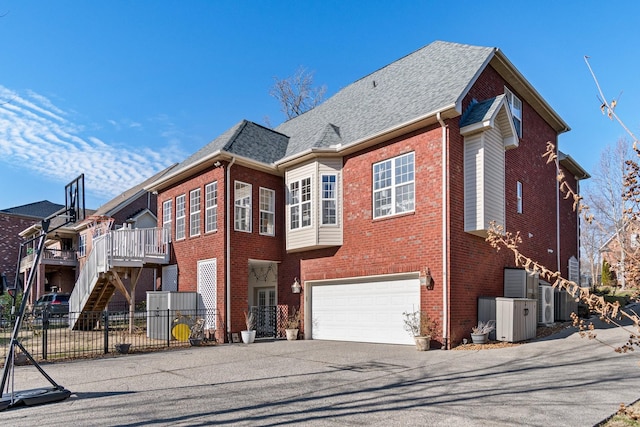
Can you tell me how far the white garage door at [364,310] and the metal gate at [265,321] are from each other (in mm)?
1687

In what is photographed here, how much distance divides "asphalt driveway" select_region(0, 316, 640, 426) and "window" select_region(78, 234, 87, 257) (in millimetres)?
23785

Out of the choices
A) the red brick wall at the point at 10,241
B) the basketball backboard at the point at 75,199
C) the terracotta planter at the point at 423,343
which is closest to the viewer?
the basketball backboard at the point at 75,199

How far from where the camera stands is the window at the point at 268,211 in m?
16.9

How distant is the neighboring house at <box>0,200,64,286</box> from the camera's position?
3859 cm

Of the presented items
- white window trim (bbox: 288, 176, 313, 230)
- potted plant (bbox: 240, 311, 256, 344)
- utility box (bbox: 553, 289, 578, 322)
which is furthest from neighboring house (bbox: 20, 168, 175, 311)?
utility box (bbox: 553, 289, 578, 322)

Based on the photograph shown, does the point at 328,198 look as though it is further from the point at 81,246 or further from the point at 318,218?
the point at 81,246

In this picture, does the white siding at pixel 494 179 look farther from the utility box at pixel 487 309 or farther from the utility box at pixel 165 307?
the utility box at pixel 165 307

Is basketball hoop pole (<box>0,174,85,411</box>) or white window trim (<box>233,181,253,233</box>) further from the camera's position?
white window trim (<box>233,181,253,233</box>)

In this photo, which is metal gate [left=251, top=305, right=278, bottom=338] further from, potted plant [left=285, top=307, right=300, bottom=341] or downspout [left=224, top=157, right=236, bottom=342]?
downspout [left=224, top=157, right=236, bottom=342]

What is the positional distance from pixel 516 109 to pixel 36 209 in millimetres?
42607

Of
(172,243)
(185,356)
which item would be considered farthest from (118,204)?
(185,356)

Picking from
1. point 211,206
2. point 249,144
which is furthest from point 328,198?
point 211,206

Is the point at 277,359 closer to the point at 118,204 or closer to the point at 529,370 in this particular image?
the point at 529,370

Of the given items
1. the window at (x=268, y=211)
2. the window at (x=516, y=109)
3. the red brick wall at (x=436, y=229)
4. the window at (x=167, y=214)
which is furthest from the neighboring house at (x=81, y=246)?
the window at (x=516, y=109)
